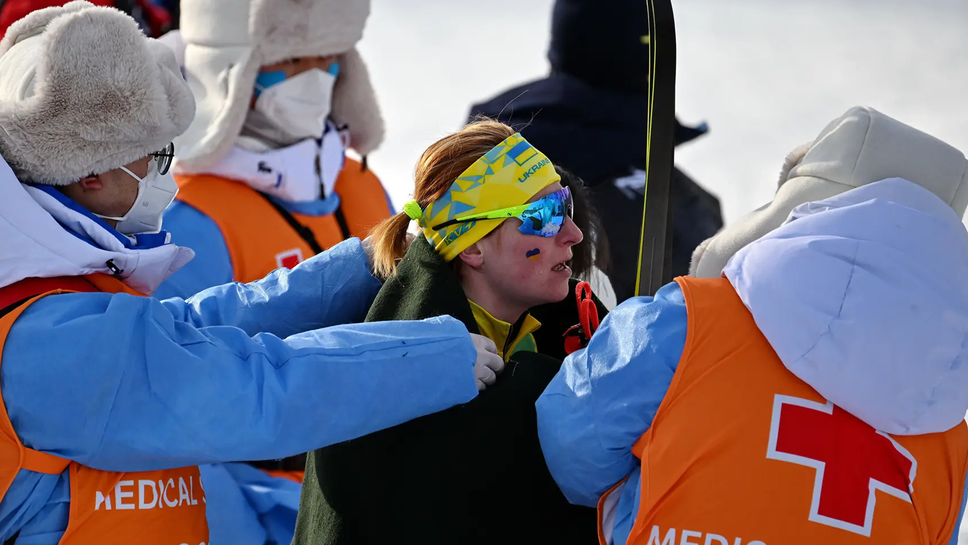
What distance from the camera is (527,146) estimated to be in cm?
212

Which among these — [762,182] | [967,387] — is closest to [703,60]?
[762,182]

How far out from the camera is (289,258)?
11.3 feet

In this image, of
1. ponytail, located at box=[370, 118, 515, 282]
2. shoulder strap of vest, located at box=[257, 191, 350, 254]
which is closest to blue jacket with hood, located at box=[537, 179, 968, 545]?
ponytail, located at box=[370, 118, 515, 282]

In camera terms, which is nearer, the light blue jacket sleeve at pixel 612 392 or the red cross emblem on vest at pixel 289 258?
the light blue jacket sleeve at pixel 612 392

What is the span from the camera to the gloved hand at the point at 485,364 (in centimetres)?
180

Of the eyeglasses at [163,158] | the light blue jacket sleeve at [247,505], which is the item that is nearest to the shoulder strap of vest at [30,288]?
the eyeglasses at [163,158]

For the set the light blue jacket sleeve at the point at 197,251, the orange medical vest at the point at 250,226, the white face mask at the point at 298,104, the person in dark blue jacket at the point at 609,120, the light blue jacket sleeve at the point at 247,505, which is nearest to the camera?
the light blue jacket sleeve at the point at 247,505

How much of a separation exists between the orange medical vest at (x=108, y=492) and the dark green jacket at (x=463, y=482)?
11.1 inches

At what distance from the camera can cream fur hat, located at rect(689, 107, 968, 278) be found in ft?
5.19

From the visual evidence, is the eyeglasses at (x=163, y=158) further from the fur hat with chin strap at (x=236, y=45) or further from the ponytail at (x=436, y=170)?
the fur hat with chin strap at (x=236, y=45)

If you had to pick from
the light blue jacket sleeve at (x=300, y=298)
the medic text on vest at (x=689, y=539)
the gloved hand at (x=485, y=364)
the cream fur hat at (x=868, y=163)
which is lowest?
the light blue jacket sleeve at (x=300, y=298)

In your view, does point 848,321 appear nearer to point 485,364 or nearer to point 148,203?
point 485,364

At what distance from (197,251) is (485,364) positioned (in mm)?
1740

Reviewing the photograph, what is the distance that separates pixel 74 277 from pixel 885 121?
1.43 meters
